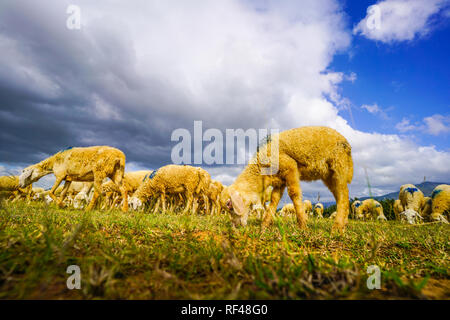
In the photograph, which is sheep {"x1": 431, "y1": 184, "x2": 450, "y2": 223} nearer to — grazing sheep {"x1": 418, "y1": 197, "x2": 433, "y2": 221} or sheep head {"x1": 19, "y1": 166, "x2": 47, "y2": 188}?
grazing sheep {"x1": 418, "y1": 197, "x2": 433, "y2": 221}

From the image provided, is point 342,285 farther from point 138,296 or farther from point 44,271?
point 44,271

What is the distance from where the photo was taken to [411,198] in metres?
16.7

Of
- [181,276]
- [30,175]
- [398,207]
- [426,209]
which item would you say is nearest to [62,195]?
[30,175]

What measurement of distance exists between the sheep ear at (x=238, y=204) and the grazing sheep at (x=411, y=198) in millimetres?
17711

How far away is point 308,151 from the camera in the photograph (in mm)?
5547

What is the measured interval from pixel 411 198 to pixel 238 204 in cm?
1831

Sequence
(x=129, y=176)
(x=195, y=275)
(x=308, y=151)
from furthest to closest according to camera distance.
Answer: (x=129, y=176) < (x=308, y=151) < (x=195, y=275)

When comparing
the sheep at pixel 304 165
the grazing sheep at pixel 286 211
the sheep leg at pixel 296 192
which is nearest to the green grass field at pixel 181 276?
the grazing sheep at pixel 286 211

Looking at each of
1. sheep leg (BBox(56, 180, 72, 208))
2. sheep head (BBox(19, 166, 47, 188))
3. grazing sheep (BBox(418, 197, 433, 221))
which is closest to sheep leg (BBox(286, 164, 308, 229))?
sheep leg (BBox(56, 180, 72, 208))

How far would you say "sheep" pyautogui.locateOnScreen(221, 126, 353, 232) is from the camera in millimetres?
5457

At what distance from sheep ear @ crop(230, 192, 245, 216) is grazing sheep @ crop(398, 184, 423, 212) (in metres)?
17.7

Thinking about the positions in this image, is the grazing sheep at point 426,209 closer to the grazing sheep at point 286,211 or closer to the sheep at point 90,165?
the grazing sheep at point 286,211
